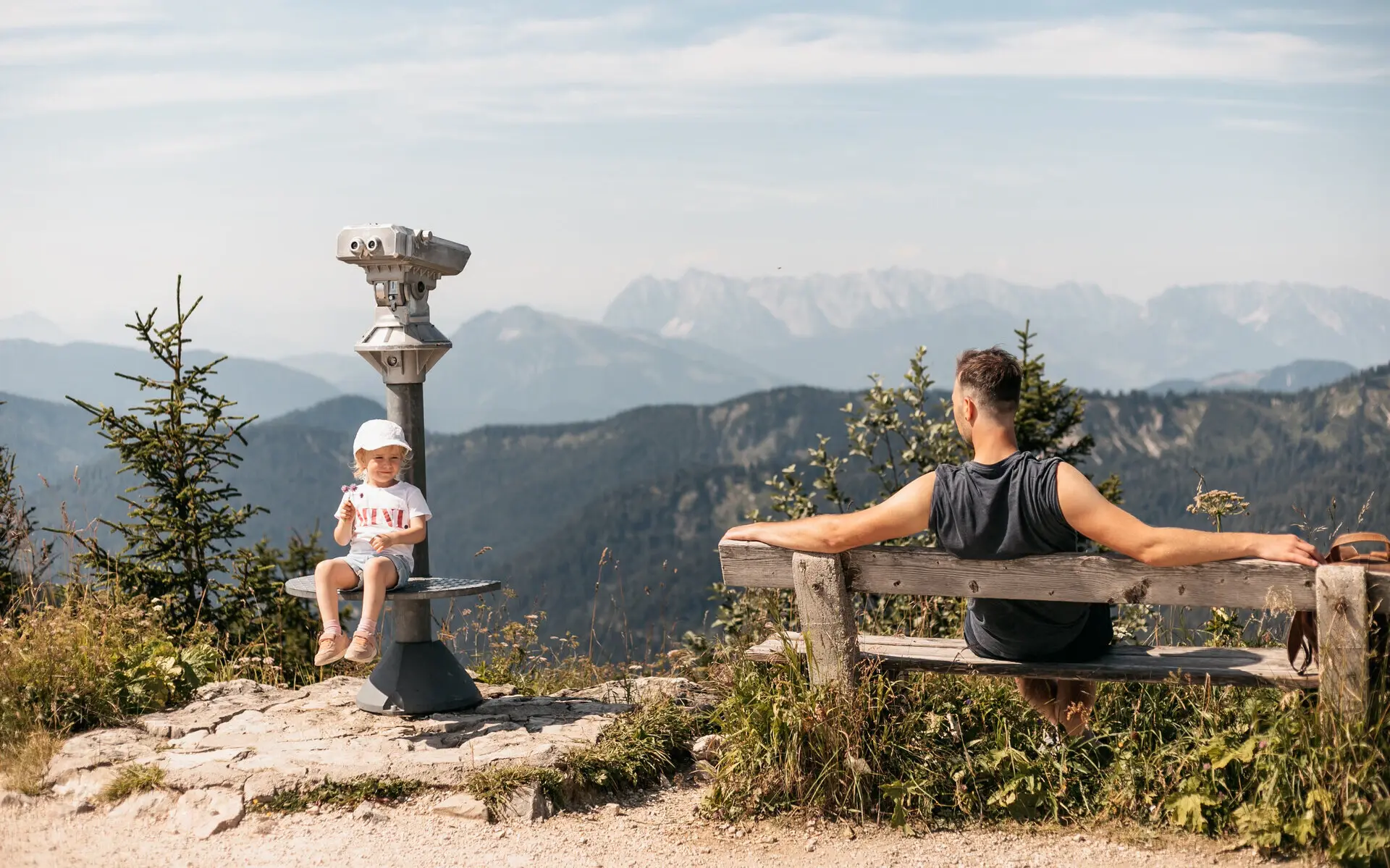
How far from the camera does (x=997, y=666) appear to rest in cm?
504

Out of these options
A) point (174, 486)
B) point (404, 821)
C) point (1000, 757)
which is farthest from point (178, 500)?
point (1000, 757)

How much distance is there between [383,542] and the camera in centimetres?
614

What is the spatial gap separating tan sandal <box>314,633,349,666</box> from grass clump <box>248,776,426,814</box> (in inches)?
23.5

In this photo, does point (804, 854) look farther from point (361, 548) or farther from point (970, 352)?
point (361, 548)

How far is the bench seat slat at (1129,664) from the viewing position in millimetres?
4824

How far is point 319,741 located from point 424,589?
981 mm

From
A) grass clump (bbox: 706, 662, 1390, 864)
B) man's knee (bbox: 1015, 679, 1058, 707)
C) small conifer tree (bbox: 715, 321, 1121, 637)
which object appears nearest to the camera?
grass clump (bbox: 706, 662, 1390, 864)

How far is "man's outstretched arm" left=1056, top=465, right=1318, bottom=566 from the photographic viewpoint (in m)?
4.57

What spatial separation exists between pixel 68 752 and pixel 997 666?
4792 millimetres

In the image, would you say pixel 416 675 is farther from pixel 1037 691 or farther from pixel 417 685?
pixel 1037 691

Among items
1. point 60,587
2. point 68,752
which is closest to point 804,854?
point 68,752

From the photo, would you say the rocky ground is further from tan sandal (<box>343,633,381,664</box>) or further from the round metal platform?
the round metal platform

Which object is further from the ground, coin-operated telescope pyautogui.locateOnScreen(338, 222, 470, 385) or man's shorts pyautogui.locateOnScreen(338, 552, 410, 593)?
coin-operated telescope pyautogui.locateOnScreen(338, 222, 470, 385)

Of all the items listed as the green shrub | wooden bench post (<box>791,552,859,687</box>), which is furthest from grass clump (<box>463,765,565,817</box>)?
the green shrub
